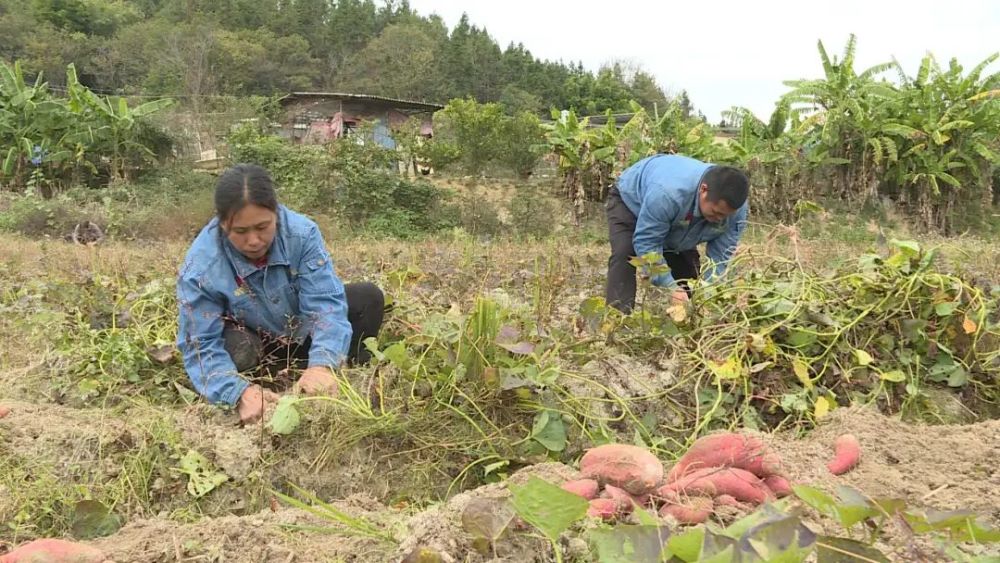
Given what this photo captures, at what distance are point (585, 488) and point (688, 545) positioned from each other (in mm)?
455

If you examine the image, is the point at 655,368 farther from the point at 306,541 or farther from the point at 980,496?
the point at 306,541

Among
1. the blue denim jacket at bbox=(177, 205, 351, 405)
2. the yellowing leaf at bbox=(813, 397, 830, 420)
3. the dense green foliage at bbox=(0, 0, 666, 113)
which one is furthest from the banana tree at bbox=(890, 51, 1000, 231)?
the dense green foliage at bbox=(0, 0, 666, 113)

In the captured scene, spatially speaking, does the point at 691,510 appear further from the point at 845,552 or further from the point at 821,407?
the point at 821,407

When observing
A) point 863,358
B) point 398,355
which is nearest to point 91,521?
point 398,355

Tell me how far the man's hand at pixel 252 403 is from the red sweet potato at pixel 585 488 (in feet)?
3.90

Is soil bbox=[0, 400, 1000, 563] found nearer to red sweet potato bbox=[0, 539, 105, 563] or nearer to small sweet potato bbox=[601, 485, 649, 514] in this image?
red sweet potato bbox=[0, 539, 105, 563]

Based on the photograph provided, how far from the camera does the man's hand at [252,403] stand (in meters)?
2.21

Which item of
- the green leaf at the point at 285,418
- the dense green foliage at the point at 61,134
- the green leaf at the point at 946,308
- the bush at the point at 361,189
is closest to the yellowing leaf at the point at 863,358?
the green leaf at the point at 946,308

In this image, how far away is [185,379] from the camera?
2645 mm

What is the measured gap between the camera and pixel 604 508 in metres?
1.28

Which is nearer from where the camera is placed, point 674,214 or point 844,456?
point 844,456

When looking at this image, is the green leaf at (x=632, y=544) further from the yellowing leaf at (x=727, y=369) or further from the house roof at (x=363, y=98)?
the house roof at (x=363, y=98)

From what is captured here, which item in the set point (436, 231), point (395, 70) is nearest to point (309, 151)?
point (436, 231)

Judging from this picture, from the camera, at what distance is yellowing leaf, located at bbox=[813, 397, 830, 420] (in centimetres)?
225
